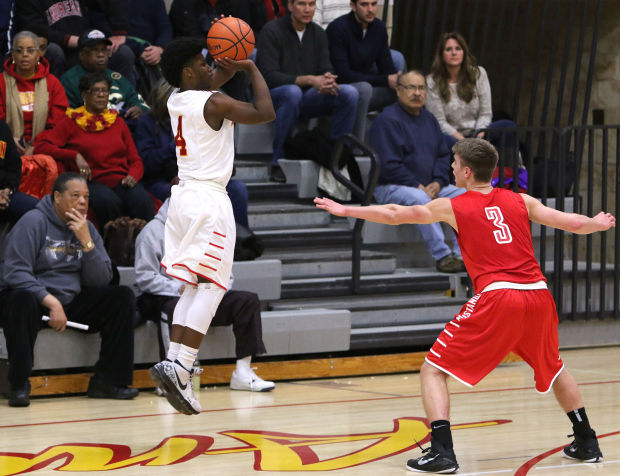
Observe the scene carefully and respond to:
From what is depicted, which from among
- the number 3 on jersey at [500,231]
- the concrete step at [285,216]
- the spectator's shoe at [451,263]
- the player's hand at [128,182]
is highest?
the player's hand at [128,182]

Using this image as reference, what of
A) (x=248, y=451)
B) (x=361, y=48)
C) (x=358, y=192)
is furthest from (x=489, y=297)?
(x=361, y=48)

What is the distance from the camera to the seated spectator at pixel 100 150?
7816 millimetres

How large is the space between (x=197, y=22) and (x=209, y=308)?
14.6 ft

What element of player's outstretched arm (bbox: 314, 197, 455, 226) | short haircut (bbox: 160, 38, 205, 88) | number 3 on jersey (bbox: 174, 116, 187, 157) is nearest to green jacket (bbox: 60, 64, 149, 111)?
short haircut (bbox: 160, 38, 205, 88)

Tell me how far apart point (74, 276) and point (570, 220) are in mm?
3190

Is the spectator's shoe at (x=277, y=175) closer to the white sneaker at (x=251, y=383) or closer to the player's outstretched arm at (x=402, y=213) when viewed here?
the white sneaker at (x=251, y=383)

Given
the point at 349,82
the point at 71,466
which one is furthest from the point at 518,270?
the point at 349,82

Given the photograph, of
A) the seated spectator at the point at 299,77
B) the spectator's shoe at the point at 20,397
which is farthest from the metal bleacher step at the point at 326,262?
the spectator's shoe at the point at 20,397

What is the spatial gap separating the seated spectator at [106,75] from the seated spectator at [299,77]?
1.07 m

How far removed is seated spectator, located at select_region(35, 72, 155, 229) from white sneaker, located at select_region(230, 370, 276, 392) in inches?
55.1

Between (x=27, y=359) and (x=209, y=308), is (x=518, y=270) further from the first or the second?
(x=27, y=359)

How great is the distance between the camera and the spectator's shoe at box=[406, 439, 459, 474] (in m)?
4.77

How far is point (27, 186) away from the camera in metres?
7.70

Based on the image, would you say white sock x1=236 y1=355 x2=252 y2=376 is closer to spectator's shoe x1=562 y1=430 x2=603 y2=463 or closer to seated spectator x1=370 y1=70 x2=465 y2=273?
seated spectator x1=370 y1=70 x2=465 y2=273
